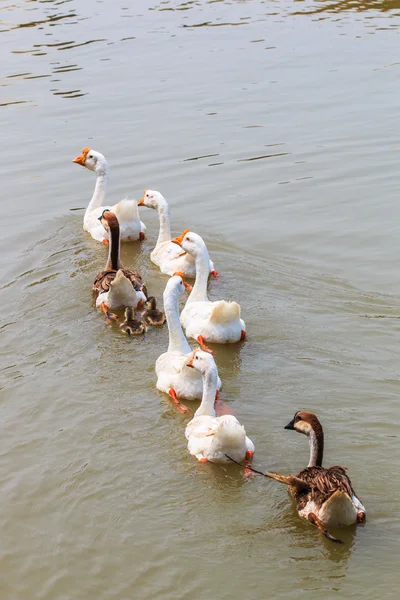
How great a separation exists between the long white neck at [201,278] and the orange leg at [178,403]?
2.10 metres

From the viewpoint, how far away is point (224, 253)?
12.9 meters

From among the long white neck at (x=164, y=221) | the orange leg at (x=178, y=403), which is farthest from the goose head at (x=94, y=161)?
the orange leg at (x=178, y=403)

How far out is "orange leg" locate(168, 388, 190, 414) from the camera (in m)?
8.90

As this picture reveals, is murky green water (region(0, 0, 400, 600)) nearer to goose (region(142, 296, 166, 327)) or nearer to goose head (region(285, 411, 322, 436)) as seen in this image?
goose (region(142, 296, 166, 327))

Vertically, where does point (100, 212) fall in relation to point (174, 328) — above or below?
below

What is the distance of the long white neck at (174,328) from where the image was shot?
9617 mm

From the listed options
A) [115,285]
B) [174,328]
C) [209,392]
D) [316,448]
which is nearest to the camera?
[316,448]

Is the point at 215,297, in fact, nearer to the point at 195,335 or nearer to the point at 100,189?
the point at 195,335

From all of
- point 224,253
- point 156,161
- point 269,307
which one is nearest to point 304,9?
point 156,161

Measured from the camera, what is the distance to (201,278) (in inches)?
436

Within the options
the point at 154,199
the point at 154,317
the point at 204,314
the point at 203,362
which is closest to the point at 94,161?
the point at 154,199

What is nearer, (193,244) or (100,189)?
(193,244)

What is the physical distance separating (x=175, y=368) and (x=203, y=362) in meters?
0.74

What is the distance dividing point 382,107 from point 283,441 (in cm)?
1120
